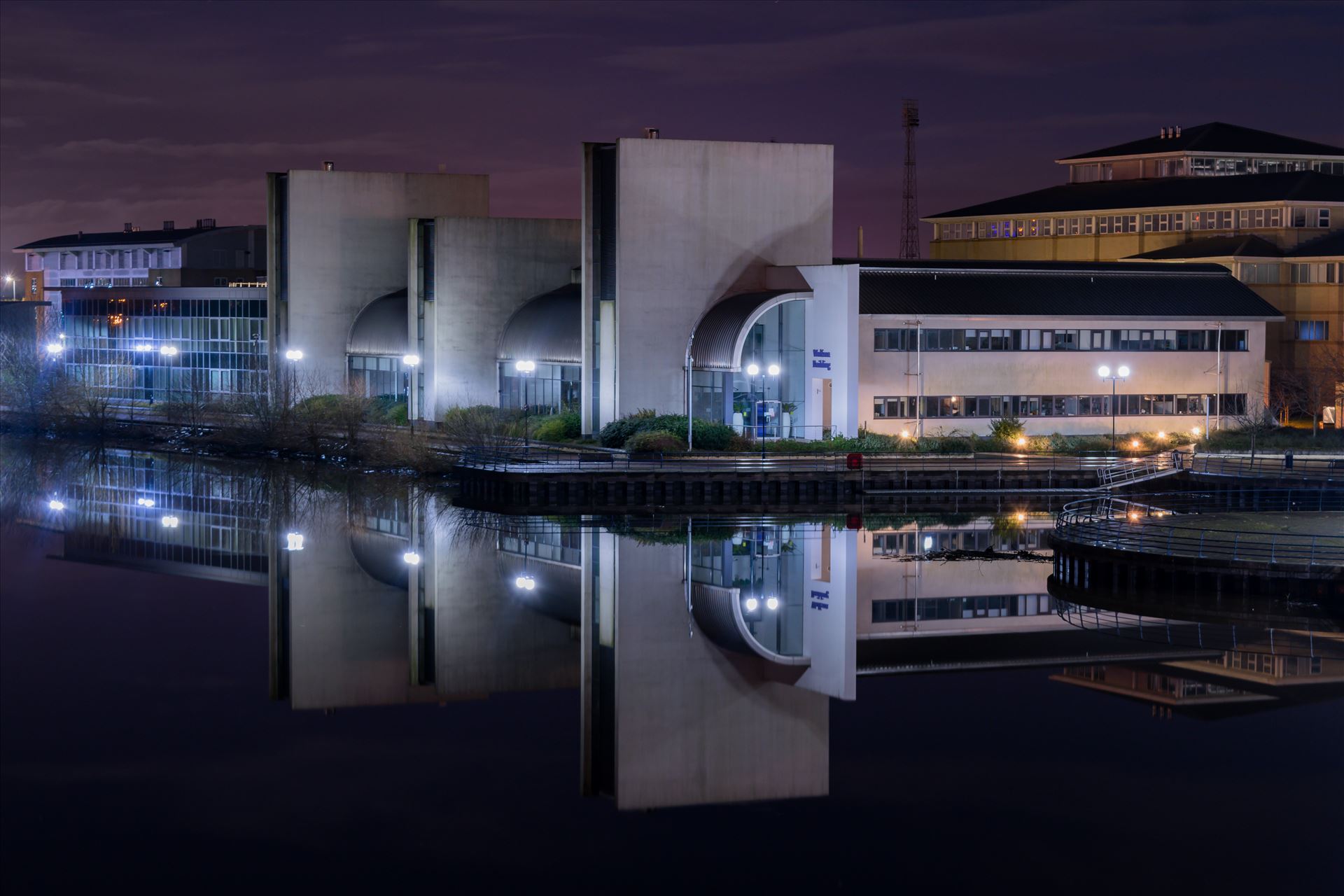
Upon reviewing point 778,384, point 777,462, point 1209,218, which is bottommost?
point 777,462

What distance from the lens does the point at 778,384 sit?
6128 centimetres

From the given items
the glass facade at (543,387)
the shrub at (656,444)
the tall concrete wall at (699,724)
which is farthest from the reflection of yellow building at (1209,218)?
the tall concrete wall at (699,724)

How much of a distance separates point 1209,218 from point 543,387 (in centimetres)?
3504

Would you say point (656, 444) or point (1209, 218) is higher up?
point (1209, 218)

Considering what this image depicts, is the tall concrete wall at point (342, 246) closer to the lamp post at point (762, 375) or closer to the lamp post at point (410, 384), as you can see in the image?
the lamp post at point (410, 384)

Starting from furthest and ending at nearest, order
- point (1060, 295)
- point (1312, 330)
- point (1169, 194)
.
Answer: point (1169, 194) → point (1312, 330) → point (1060, 295)

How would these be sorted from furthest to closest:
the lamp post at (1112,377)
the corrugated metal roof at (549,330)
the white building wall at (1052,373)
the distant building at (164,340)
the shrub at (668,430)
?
the distant building at (164,340)
the corrugated metal roof at (549,330)
the lamp post at (1112,377)
the white building wall at (1052,373)
the shrub at (668,430)

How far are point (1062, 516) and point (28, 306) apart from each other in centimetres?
8347

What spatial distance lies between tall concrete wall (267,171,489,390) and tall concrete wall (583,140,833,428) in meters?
24.4

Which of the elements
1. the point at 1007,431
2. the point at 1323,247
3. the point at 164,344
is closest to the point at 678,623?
the point at 1007,431

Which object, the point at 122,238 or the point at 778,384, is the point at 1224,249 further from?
the point at 122,238

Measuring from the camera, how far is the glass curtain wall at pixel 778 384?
6059cm

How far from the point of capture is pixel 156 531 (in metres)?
50.4

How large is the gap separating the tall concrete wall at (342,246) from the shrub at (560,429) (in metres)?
20.2
